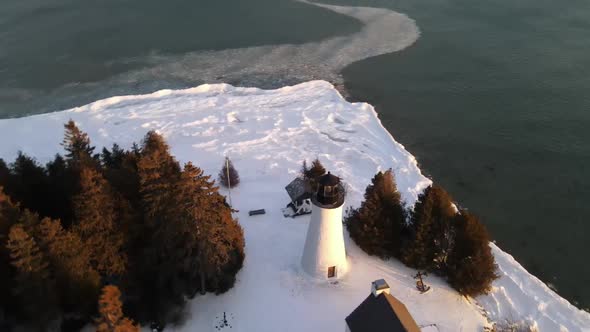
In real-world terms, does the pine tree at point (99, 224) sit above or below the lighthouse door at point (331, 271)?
above

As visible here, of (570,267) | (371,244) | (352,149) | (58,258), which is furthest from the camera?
(352,149)

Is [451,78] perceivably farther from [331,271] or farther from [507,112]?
[331,271]

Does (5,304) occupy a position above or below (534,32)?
below

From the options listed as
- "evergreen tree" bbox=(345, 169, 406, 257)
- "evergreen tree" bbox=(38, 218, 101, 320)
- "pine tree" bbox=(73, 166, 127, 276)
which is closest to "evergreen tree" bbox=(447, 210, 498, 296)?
"evergreen tree" bbox=(345, 169, 406, 257)

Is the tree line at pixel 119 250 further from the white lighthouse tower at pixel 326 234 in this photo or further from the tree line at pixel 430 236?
the tree line at pixel 430 236

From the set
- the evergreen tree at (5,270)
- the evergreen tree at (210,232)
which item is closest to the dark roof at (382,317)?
the evergreen tree at (210,232)

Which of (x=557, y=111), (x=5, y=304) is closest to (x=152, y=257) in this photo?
(x=5, y=304)

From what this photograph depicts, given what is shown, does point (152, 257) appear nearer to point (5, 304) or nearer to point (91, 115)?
point (5, 304)
